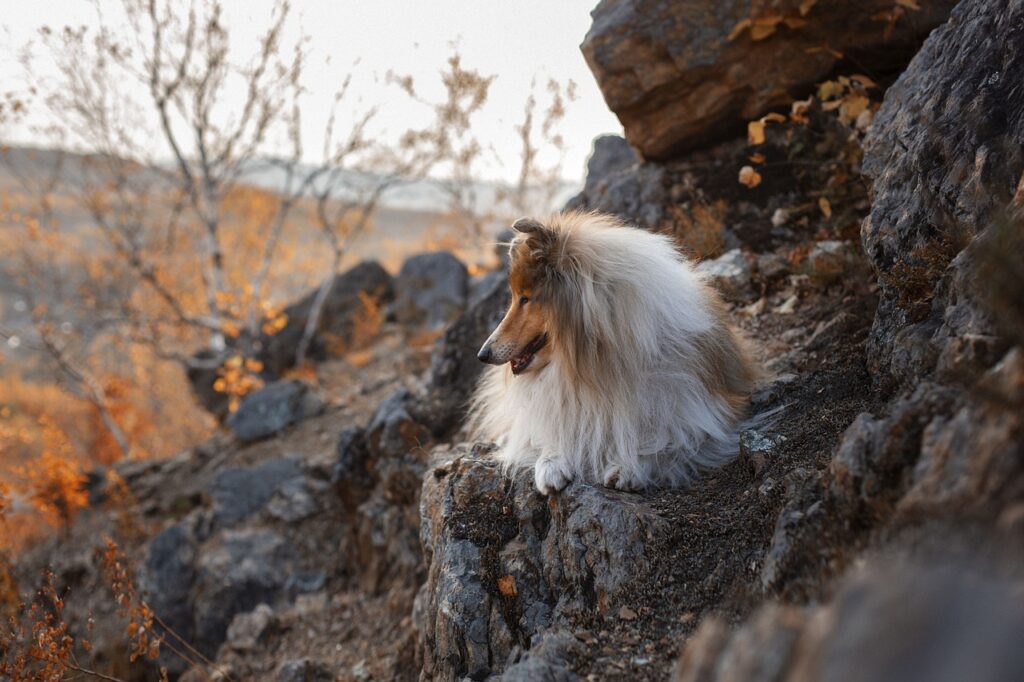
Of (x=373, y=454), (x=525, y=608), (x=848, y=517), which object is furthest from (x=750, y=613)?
(x=373, y=454)

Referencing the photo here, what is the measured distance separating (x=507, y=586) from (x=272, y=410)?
610 centimetres

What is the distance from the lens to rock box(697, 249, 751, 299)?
17.8 feet

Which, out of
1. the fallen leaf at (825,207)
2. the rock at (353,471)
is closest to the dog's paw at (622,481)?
the fallen leaf at (825,207)

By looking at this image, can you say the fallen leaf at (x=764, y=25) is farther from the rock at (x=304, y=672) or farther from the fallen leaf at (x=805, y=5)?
the rock at (x=304, y=672)

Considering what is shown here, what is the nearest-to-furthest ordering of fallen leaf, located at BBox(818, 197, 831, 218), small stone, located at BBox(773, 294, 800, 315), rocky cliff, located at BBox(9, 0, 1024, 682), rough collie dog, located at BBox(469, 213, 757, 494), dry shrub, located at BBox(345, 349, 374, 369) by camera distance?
1. rocky cliff, located at BBox(9, 0, 1024, 682)
2. rough collie dog, located at BBox(469, 213, 757, 494)
3. small stone, located at BBox(773, 294, 800, 315)
4. fallen leaf, located at BBox(818, 197, 831, 218)
5. dry shrub, located at BBox(345, 349, 374, 369)

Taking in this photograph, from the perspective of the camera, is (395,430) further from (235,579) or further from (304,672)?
(235,579)

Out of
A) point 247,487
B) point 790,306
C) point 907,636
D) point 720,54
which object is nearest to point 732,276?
point 790,306

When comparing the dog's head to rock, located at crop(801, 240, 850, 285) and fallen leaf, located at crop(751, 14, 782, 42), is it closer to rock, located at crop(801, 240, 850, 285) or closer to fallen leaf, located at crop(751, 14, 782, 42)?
rock, located at crop(801, 240, 850, 285)

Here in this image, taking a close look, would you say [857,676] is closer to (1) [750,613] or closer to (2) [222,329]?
(1) [750,613]

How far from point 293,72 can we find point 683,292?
761 cm

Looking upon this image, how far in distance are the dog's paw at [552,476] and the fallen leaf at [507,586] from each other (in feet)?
1.44

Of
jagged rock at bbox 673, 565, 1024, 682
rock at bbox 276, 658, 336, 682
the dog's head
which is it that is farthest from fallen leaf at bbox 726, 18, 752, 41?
rock at bbox 276, 658, 336, 682

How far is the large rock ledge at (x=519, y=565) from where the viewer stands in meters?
2.93

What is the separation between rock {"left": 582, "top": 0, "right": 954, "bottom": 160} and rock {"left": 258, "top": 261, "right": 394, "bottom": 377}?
673 centimetres
